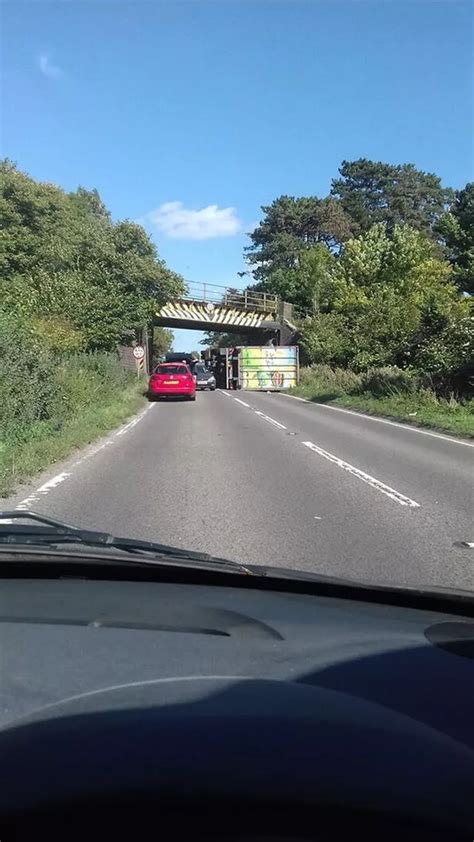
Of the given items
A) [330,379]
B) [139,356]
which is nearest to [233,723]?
[139,356]

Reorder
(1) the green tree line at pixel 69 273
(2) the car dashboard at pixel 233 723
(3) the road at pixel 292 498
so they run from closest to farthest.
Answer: (2) the car dashboard at pixel 233 723
(3) the road at pixel 292 498
(1) the green tree line at pixel 69 273

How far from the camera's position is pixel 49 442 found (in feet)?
47.8

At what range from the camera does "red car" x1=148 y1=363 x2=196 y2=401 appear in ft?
113

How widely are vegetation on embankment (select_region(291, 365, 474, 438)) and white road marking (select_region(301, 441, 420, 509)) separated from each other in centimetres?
483

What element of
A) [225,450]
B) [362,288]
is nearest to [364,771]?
[225,450]

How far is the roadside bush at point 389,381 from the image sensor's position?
2775cm

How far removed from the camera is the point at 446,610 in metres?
3.85

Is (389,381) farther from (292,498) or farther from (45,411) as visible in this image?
(292,498)

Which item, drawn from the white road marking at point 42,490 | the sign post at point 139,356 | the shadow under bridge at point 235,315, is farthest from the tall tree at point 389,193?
the white road marking at point 42,490

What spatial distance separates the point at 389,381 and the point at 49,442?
1804 centimetres

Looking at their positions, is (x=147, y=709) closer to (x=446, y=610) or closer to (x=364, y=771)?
(x=364, y=771)

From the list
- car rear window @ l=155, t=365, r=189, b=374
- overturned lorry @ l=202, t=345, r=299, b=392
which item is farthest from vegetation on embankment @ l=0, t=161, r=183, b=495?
overturned lorry @ l=202, t=345, r=299, b=392

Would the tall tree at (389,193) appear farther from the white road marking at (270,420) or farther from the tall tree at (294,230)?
the white road marking at (270,420)

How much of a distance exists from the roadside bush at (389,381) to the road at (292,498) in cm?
1001
